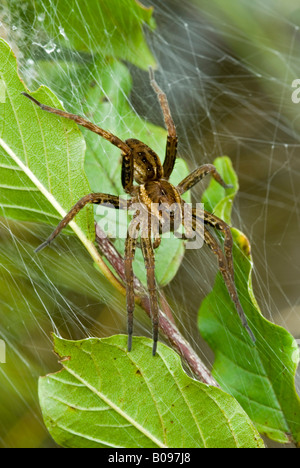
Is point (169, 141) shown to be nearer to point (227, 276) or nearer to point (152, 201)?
point (152, 201)

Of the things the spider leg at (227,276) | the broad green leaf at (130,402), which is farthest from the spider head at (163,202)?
the broad green leaf at (130,402)

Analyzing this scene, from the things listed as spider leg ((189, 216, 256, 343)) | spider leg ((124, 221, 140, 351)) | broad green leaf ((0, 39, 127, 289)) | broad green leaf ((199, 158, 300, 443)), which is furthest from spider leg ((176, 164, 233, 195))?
broad green leaf ((0, 39, 127, 289))

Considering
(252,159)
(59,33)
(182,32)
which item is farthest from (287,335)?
(182,32)

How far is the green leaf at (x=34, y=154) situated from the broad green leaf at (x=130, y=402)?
26cm

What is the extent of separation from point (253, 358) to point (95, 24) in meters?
1.02

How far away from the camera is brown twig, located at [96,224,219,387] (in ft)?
2.86

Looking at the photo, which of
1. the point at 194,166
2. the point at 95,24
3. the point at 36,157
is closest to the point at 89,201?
the point at 36,157

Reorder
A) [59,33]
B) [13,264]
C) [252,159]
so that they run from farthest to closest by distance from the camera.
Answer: [252,159] < [59,33] < [13,264]

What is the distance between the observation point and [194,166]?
1.95 metres

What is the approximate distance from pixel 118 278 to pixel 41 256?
0.31 meters

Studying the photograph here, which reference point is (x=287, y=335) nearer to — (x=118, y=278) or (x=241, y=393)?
(x=241, y=393)

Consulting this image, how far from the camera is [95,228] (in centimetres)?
97

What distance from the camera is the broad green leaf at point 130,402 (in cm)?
75

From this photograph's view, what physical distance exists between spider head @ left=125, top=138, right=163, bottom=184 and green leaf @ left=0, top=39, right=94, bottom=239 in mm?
392
